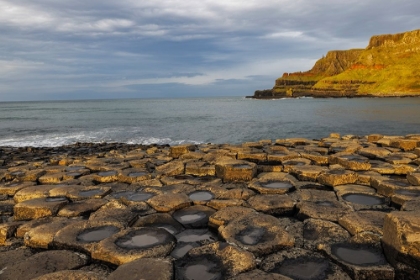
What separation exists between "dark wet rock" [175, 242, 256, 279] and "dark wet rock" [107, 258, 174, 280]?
0.22 metres

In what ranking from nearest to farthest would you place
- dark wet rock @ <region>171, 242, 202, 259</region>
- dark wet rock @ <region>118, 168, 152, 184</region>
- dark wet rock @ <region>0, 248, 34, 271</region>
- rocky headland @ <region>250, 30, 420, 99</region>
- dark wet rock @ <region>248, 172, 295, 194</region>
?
dark wet rock @ <region>0, 248, 34, 271</region> < dark wet rock @ <region>171, 242, 202, 259</region> < dark wet rock @ <region>248, 172, 295, 194</region> < dark wet rock @ <region>118, 168, 152, 184</region> < rocky headland @ <region>250, 30, 420, 99</region>

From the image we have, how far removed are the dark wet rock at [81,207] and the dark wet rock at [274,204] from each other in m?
2.62

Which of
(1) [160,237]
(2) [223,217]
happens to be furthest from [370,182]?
(1) [160,237]

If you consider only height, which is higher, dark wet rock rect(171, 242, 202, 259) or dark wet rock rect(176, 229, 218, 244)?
dark wet rock rect(171, 242, 202, 259)

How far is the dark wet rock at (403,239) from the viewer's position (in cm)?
290

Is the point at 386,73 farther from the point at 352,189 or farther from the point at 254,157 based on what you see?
the point at 352,189

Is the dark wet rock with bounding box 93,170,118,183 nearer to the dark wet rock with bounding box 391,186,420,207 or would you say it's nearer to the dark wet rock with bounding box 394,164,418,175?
the dark wet rock with bounding box 391,186,420,207

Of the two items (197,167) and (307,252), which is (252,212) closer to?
(307,252)

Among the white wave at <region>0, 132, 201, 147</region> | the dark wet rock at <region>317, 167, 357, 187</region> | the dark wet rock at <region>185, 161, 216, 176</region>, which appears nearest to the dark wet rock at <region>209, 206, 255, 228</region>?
the dark wet rock at <region>317, 167, 357, 187</region>

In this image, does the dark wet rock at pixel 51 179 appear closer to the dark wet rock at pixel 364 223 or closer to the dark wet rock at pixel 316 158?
the dark wet rock at pixel 364 223

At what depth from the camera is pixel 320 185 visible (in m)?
5.89

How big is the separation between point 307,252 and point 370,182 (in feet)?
10.4

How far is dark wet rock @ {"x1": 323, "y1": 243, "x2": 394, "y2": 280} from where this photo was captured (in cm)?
292

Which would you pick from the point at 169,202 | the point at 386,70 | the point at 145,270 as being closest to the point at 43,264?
the point at 145,270
